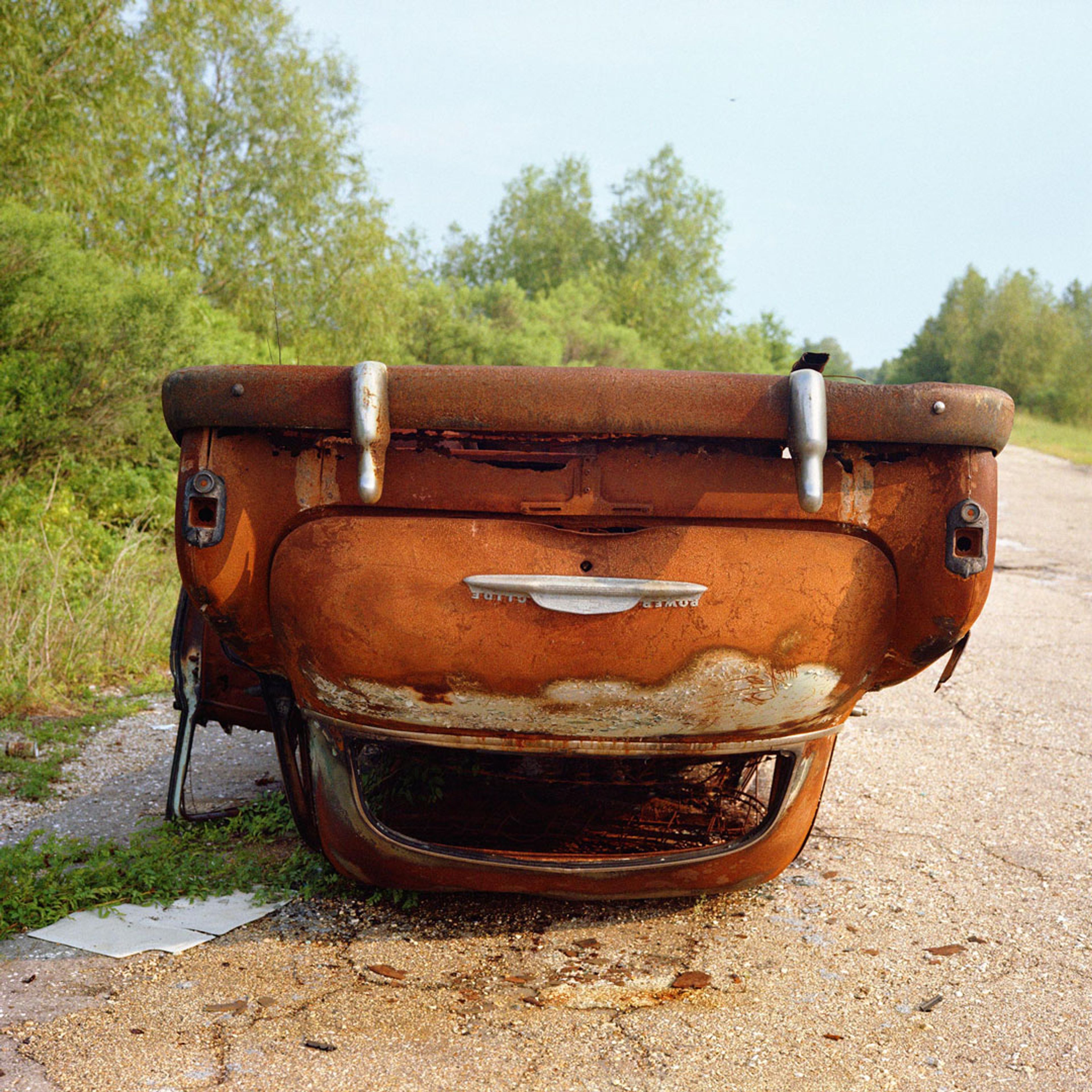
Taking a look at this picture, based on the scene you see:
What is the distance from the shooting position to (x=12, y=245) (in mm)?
8141

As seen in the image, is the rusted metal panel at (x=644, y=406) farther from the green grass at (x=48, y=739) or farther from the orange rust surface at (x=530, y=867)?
the green grass at (x=48, y=739)

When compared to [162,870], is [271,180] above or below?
above

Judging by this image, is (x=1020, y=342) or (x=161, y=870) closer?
(x=161, y=870)

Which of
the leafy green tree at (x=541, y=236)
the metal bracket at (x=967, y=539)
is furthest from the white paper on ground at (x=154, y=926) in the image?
the leafy green tree at (x=541, y=236)

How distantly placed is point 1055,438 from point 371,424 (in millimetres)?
40296

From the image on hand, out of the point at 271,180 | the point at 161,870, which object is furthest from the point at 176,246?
the point at 161,870

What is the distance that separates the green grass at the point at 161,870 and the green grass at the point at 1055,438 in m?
23.5

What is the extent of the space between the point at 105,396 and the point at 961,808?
25.6 feet

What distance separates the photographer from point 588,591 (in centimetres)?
230

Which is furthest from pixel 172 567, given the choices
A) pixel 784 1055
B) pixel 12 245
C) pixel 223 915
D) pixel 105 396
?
pixel 784 1055

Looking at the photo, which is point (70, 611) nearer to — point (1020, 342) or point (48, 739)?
point (48, 739)

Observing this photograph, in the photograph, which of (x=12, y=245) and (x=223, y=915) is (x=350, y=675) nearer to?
(x=223, y=915)

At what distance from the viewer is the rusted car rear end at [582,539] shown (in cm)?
229

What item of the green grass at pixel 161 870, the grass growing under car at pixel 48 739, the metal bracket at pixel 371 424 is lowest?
the grass growing under car at pixel 48 739
